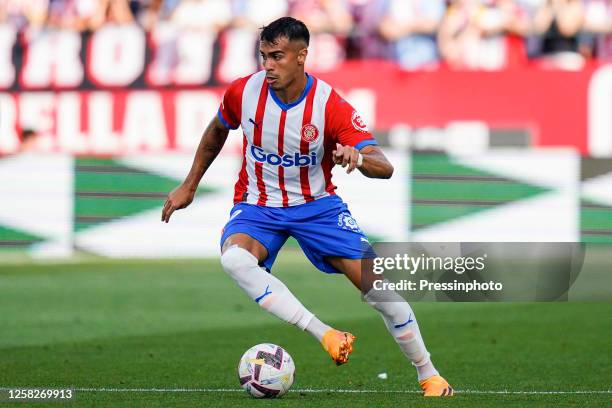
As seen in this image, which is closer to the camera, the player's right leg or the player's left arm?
the player's left arm

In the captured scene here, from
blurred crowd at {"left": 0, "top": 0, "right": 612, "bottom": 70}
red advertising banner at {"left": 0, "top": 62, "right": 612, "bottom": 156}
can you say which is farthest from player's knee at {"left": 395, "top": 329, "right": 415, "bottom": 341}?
blurred crowd at {"left": 0, "top": 0, "right": 612, "bottom": 70}

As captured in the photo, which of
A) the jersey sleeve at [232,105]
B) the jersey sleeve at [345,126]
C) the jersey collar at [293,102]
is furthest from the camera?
the jersey sleeve at [232,105]

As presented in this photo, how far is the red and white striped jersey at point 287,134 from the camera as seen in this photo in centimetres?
715

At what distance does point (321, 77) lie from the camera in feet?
61.5

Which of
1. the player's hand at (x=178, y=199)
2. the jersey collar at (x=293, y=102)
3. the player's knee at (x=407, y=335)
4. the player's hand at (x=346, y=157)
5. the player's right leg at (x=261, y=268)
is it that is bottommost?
the player's knee at (x=407, y=335)

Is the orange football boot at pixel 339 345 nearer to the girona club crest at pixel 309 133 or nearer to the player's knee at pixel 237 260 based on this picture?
the player's knee at pixel 237 260

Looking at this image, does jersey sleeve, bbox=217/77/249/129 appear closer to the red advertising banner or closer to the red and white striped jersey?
the red and white striped jersey

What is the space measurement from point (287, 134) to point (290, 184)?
0.96 feet

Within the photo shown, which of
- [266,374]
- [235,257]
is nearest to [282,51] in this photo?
[235,257]

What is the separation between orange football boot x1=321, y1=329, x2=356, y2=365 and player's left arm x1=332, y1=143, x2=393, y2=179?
2.73ft

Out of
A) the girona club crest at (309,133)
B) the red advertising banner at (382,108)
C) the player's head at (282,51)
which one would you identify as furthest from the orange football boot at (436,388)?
the red advertising banner at (382,108)

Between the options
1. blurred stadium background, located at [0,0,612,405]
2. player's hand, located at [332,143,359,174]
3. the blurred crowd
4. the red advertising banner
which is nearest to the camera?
player's hand, located at [332,143,359,174]

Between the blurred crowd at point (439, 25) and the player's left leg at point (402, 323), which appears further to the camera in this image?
the blurred crowd at point (439, 25)

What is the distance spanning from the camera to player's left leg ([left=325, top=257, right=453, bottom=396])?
7.08 meters
